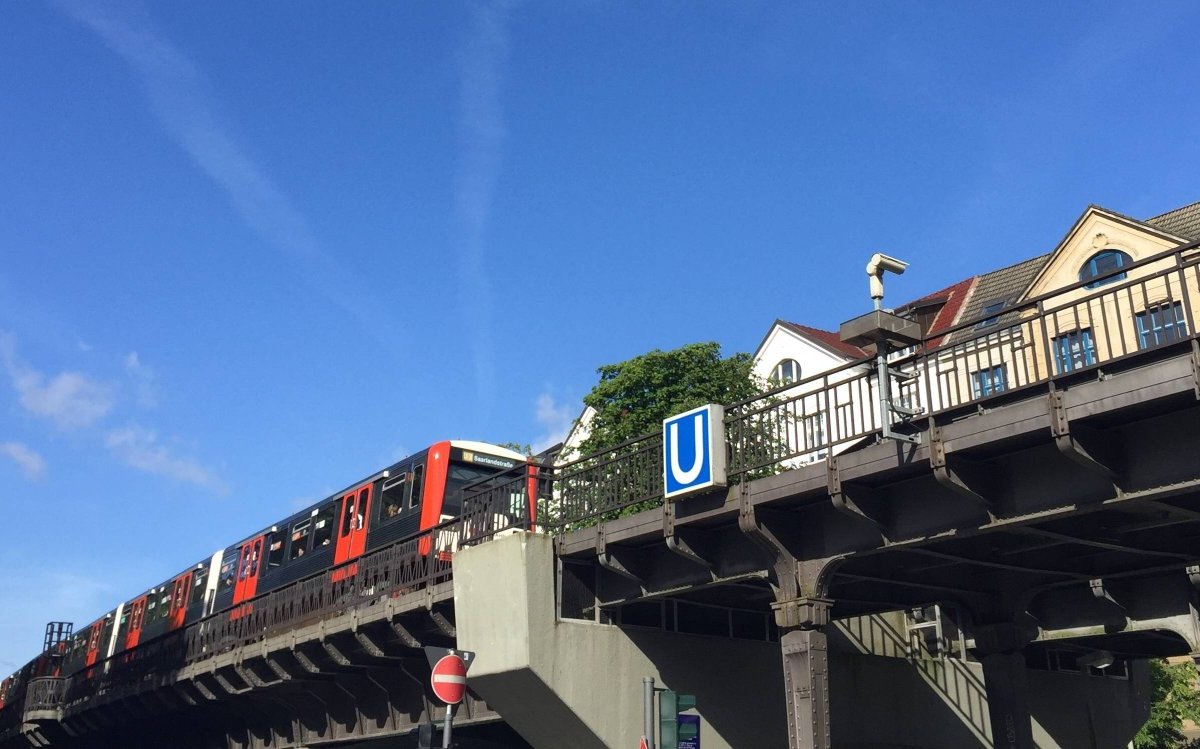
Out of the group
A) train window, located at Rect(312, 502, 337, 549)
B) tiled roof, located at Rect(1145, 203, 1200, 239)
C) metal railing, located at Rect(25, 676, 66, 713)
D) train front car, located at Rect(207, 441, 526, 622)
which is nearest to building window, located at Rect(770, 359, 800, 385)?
tiled roof, located at Rect(1145, 203, 1200, 239)

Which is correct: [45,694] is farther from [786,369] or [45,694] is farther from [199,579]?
[786,369]

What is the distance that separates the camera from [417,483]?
26219 mm

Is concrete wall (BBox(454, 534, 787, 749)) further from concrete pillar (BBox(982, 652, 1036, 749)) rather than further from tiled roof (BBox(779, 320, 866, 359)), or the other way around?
tiled roof (BBox(779, 320, 866, 359))

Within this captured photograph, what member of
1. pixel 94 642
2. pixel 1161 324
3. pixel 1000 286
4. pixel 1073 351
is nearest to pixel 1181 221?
pixel 1000 286

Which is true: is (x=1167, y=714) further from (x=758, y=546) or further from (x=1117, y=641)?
(x=758, y=546)

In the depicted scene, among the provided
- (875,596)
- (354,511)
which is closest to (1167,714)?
(875,596)

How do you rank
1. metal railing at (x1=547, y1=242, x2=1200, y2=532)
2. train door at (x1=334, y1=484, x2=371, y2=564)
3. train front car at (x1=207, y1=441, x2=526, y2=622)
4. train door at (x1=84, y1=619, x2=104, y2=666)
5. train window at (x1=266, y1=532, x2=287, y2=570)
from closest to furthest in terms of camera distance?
metal railing at (x1=547, y1=242, x2=1200, y2=532) < train front car at (x1=207, y1=441, x2=526, y2=622) < train door at (x1=334, y1=484, x2=371, y2=564) < train window at (x1=266, y1=532, x2=287, y2=570) < train door at (x1=84, y1=619, x2=104, y2=666)

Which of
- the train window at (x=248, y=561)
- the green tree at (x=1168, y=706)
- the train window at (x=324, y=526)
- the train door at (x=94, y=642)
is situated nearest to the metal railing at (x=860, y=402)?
the train window at (x=324, y=526)

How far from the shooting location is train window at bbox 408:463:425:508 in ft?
85.4

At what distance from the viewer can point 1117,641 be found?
23344mm

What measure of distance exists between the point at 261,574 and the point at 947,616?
19319 mm

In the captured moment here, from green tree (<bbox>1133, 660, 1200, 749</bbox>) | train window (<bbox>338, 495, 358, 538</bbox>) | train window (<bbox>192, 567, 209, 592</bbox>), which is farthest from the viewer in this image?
green tree (<bbox>1133, 660, 1200, 749</bbox>)

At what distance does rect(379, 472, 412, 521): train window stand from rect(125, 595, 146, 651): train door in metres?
18.5

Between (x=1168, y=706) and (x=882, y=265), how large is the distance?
117ft
